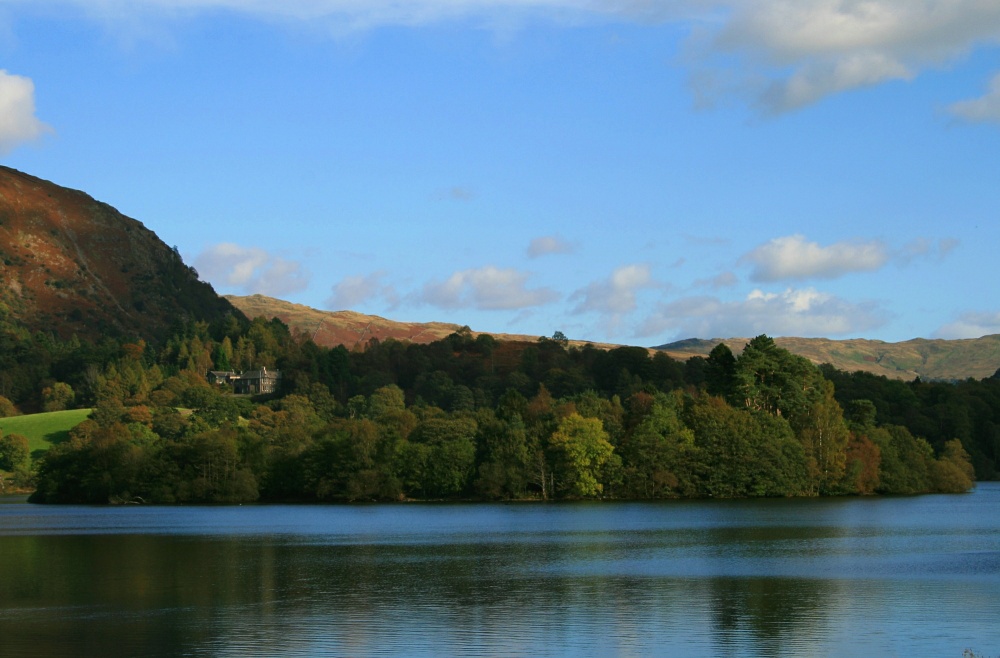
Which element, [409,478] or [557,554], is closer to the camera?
[557,554]

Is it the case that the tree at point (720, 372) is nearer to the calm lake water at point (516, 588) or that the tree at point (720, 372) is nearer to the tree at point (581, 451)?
the tree at point (581, 451)

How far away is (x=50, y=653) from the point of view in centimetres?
3562

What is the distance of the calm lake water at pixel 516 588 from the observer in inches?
1446

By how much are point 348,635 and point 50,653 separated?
868 centimetres

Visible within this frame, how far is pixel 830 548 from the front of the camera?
69.1 metres

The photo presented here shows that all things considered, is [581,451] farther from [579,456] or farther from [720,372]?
[720,372]

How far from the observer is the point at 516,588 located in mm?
51500

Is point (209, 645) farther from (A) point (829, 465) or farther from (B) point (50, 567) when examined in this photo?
(A) point (829, 465)

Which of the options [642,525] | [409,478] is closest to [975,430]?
[409,478]

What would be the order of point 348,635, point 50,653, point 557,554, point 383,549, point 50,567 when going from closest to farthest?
point 50,653 < point 348,635 < point 50,567 < point 557,554 < point 383,549

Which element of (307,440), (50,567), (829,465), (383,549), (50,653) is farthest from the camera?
(307,440)

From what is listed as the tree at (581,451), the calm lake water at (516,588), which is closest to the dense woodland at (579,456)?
the tree at (581,451)

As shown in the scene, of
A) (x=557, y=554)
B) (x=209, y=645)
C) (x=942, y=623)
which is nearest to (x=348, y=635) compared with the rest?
(x=209, y=645)

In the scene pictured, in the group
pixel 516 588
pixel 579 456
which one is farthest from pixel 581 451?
pixel 516 588
